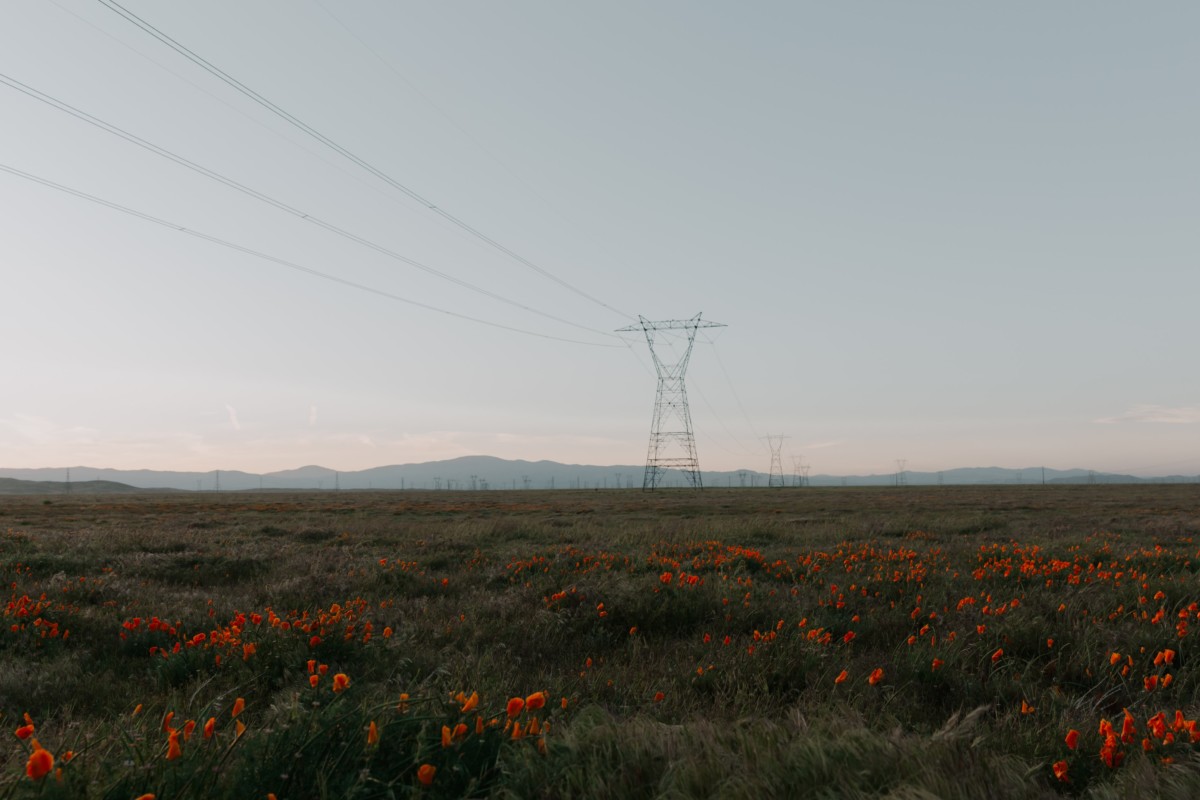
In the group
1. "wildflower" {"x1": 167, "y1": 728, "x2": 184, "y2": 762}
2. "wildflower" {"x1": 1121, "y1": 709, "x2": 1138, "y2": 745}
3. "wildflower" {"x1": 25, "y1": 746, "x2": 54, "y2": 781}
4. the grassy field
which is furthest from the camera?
"wildflower" {"x1": 1121, "y1": 709, "x2": 1138, "y2": 745}

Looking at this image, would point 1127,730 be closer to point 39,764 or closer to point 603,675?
point 603,675

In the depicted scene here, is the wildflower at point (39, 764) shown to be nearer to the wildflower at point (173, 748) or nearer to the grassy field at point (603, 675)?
the grassy field at point (603, 675)

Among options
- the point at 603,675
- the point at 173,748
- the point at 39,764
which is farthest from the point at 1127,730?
the point at 39,764

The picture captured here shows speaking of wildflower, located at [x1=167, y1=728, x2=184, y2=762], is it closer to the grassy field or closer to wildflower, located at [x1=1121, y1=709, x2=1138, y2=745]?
the grassy field

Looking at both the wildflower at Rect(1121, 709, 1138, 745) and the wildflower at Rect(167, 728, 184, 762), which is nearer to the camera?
the wildflower at Rect(167, 728, 184, 762)

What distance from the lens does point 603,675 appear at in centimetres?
519

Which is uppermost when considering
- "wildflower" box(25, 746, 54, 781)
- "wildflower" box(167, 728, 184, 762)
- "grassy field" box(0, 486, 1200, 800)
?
"wildflower" box(25, 746, 54, 781)

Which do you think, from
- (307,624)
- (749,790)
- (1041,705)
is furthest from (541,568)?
(749,790)

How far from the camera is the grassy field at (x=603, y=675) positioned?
269 centimetres

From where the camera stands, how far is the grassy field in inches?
106

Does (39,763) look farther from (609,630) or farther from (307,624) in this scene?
(609,630)

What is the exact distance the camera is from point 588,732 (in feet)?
10.5

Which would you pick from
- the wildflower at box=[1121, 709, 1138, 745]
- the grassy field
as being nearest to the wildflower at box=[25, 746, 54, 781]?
the grassy field

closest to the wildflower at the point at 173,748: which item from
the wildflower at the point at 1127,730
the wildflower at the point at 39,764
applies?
the wildflower at the point at 39,764
